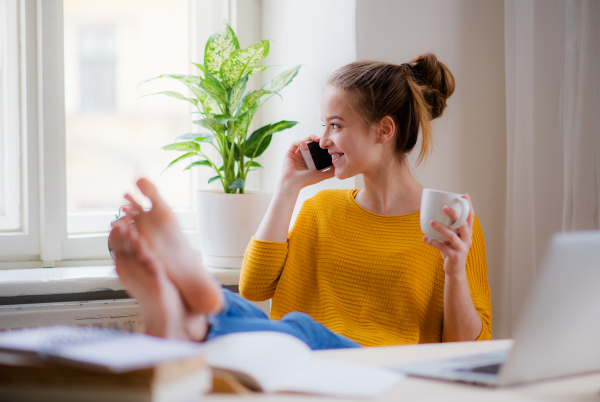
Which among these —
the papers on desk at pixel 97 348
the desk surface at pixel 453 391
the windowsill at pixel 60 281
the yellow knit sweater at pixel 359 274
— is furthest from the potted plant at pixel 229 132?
the papers on desk at pixel 97 348

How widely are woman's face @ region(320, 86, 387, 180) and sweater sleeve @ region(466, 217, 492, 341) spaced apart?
11.3 inches

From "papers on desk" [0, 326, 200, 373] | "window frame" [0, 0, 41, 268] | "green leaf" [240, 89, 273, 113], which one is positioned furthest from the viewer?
"window frame" [0, 0, 41, 268]

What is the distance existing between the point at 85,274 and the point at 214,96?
60cm

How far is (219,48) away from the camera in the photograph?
146 cm

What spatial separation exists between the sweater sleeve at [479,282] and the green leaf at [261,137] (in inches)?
22.6

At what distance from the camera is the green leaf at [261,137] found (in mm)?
1480

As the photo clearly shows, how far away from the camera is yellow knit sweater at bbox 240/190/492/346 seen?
1.17 meters

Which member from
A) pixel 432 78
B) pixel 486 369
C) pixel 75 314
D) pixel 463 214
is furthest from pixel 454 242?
pixel 75 314

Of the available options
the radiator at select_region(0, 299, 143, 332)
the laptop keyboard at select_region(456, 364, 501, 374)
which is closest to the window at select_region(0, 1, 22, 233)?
the radiator at select_region(0, 299, 143, 332)

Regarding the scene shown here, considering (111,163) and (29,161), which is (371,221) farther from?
(29,161)

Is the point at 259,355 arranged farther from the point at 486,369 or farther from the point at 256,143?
the point at 256,143

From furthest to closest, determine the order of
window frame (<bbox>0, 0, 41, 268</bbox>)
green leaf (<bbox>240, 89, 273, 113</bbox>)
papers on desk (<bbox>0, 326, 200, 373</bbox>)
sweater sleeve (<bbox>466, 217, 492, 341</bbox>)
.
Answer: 1. window frame (<bbox>0, 0, 41, 268</bbox>)
2. green leaf (<bbox>240, 89, 273, 113</bbox>)
3. sweater sleeve (<bbox>466, 217, 492, 341</bbox>)
4. papers on desk (<bbox>0, 326, 200, 373</bbox>)

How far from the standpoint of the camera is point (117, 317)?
1.46 meters

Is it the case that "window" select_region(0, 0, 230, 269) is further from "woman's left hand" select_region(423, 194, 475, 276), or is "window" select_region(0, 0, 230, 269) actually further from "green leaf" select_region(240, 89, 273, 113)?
"woman's left hand" select_region(423, 194, 475, 276)
